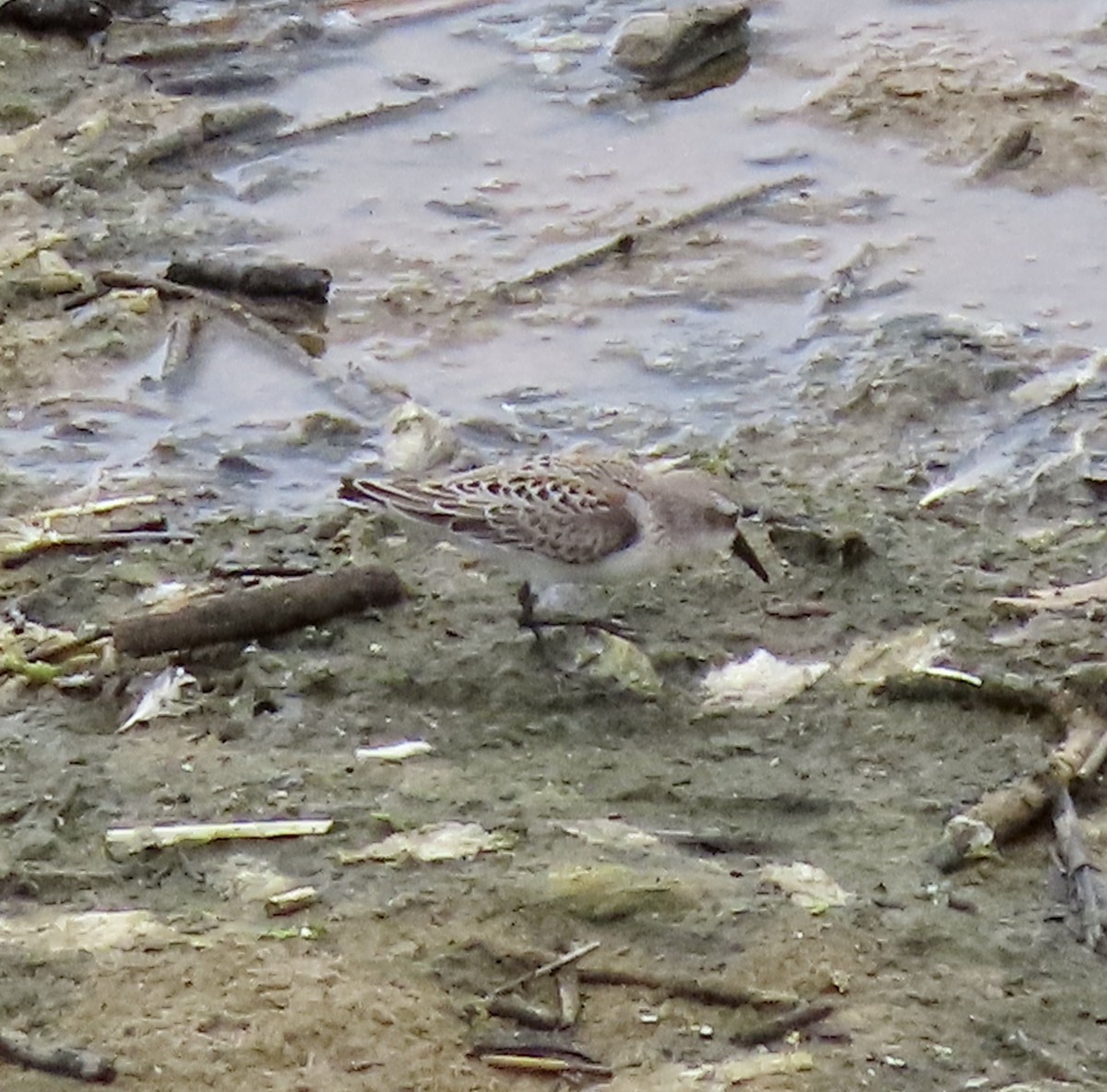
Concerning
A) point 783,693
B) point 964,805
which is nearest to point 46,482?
point 783,693

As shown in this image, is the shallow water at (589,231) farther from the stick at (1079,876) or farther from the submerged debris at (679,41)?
the stick at (1079,876)

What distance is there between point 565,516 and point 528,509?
0.38 ft

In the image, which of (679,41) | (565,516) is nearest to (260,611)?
(565,516)

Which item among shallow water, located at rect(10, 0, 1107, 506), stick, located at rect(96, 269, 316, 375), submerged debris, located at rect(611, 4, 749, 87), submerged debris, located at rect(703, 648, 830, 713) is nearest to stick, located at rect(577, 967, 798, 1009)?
submerged debris, located at rect(703, 648, 830, 713)

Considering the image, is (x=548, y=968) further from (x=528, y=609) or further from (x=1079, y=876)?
(x=528, y=609)

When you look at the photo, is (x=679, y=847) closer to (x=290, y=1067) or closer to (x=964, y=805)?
(x=964, y=805)

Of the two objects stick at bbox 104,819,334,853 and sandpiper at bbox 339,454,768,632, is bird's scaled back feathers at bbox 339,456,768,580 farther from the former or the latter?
stick at bbox 104,819,334,853

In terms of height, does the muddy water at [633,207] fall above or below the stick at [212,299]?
below

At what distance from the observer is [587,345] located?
8.65m

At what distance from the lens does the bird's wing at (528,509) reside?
21.7 ft

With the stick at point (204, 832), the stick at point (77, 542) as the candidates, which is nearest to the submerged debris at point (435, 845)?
the stick at point (204, 832)

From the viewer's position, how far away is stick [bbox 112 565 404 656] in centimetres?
640

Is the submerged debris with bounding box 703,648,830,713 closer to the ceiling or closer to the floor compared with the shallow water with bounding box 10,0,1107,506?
closer to the ceiling

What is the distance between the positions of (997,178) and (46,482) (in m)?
4.42
